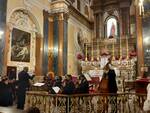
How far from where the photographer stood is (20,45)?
503 inches

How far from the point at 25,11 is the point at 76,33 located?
627 centimetres

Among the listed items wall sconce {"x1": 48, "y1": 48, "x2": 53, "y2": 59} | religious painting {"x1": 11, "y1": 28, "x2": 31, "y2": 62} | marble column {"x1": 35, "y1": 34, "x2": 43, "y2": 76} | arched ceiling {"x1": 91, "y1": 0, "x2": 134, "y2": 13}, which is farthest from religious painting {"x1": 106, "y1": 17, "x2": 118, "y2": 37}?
religious painting {"x1": 11, "y1": 28, "x2": 31, "y2": 62}

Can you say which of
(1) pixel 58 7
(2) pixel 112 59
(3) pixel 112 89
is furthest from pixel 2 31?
(2) pixel 112 59

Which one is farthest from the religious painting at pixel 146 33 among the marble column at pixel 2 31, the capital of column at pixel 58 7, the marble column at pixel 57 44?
the marble column at pixel 2 31

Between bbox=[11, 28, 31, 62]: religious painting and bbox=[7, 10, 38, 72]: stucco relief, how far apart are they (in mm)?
174

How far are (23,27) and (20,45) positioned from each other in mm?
1134

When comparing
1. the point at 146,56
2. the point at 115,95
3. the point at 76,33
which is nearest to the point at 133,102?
the point at 115,95

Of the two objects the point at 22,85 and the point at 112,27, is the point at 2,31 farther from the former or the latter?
the point at 112,27

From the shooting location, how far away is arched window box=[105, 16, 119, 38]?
67.1ft

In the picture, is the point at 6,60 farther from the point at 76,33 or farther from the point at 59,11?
the point at 76,33

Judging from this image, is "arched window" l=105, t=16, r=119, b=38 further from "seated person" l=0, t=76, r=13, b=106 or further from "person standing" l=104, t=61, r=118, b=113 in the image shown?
"person standing" l=104, t=61, r=118, b=113

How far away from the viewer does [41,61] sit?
14.7 metres

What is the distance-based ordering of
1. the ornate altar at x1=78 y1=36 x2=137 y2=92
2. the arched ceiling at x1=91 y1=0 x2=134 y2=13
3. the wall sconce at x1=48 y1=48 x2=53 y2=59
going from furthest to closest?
the arched ceiling at x1=91 y1=0 x2=134 y2=13, the wall sconce at x1=48 y1=48 x2=53 y2=59, the ornate altar at x1=78 y1=36 x2=137 y2=92

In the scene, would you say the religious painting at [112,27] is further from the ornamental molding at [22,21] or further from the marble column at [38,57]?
the ornamental molding at [22,21]
